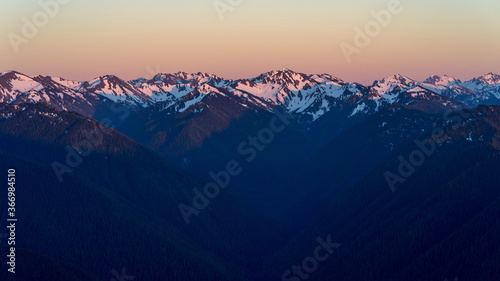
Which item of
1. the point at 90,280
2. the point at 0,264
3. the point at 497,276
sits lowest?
the point at 497,276

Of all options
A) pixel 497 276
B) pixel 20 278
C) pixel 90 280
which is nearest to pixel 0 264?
pixel 20 278

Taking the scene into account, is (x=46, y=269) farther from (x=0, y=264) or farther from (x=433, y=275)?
(x=433, y=275)

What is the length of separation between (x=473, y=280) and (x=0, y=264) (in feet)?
485

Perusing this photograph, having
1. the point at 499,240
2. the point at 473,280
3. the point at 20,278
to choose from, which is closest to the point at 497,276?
the point at 473,280

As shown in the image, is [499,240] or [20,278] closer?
[20,278]

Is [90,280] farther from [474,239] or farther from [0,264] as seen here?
[474,239]

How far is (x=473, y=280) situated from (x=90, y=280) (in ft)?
408

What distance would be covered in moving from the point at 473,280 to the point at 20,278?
465ft

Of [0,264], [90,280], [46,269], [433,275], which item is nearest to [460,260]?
[433,275]

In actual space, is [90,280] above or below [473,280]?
above

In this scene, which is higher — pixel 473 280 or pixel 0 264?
pixel 0 264

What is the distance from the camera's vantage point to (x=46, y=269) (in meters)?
182

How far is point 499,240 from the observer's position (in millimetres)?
196500

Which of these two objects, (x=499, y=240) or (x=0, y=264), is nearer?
(x=0, y=264)
